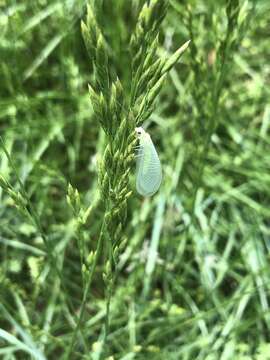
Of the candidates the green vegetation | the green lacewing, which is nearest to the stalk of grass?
the green lacewing

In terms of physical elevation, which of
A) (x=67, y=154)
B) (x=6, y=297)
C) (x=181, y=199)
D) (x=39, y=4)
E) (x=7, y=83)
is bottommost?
(x=6, y=297)

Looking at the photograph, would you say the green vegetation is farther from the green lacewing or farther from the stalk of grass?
the stalk of grass

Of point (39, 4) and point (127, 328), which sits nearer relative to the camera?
point (127, 328)

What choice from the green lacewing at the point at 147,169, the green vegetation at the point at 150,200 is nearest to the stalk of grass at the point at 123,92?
the green lacewing at the point at 147,169

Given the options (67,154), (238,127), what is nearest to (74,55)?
(67,154)

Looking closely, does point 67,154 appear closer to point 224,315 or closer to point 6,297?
point 6,297

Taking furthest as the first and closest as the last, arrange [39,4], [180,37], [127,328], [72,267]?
1. [180,37]
2. [39,4]
3. [72,267]
4. [127,328]

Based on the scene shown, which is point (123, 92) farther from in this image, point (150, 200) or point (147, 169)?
point (150, 200)
